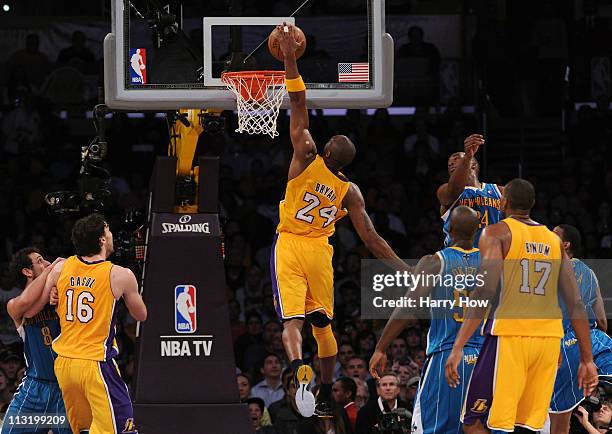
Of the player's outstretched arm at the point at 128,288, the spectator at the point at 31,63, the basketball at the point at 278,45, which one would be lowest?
the player's outstretched arm at the point at 128,288

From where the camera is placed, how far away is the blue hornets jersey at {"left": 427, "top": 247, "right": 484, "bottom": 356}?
823cm

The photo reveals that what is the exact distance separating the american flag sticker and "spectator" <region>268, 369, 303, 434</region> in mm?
2933

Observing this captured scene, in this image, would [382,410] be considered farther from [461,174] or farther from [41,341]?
[41,341]

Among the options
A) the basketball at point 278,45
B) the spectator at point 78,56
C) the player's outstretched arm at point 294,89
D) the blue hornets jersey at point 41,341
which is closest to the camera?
the blue hornets jersey at point 41,341

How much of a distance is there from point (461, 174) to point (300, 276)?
1.54m

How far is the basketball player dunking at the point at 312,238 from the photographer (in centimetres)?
914

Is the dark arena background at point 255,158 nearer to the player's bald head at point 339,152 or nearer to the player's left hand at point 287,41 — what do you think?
the player's bald head at point 339,152

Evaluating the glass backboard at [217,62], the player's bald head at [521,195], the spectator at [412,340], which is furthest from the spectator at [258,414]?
the player's bald head at [521,195]

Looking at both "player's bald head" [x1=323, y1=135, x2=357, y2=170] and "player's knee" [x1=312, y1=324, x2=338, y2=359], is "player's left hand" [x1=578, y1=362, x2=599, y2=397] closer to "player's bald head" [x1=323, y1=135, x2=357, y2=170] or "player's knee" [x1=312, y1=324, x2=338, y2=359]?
"player's knee" [x1=312, y1=324, x2=338, y2=359]

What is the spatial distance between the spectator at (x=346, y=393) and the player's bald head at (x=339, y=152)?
2.65 meters

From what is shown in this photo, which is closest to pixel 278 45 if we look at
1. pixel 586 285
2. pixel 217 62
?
pixel 217 62

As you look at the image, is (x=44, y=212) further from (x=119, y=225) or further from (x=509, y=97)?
(x=509, y=97)

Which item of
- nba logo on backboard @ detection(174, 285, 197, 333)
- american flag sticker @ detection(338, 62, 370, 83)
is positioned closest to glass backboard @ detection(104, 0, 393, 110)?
american flag sticker @ detection(338, 62, 370, 83)

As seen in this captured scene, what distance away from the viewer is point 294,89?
29.1 feet
